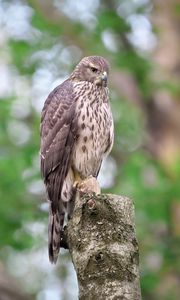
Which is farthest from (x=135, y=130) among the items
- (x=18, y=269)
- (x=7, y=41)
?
(x=18, y=269)

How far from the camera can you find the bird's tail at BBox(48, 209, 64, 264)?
5.96 m

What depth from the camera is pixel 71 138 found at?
6.74m

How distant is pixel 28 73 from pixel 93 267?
8.68 metres

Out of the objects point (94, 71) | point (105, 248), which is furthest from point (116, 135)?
point (105, 248)

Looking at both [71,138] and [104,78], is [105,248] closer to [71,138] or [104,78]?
[71,138]

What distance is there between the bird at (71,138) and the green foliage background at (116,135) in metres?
3.28

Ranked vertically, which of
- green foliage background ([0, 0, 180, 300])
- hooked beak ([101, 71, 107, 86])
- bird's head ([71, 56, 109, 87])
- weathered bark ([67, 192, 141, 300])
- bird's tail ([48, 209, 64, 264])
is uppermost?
green foliage background ([0, 0, 180, 300])

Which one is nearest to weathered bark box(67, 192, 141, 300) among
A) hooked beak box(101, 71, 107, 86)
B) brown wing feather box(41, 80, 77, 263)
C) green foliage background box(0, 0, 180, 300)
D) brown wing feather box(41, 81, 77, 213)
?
brown wing feather box(41, 80, 77, 263)

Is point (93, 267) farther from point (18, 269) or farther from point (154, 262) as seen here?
point (18, 269)

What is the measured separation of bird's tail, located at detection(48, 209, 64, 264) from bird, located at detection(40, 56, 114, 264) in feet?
0.05

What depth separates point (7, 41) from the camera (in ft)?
39.9

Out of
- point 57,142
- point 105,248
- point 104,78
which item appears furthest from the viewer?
point 104,78

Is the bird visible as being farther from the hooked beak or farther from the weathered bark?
the weathered bark

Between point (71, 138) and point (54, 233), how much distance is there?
37.1 inches
